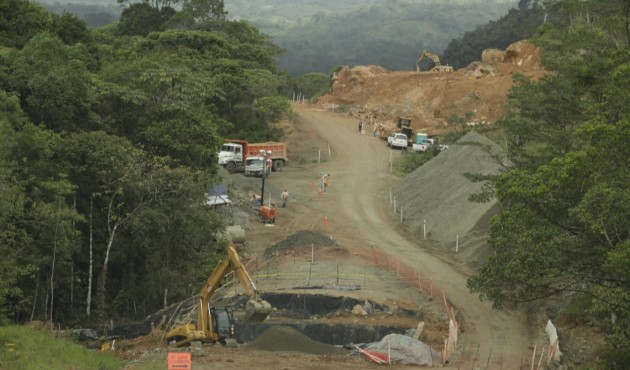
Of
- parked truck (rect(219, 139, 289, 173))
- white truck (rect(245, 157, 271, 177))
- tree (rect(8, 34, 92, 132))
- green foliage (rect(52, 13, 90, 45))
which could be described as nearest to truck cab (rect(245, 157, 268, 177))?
white truck (rect(245, 157, 271, 177))

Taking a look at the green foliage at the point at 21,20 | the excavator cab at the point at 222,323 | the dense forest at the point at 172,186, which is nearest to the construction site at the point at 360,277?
the excavator cab at the point at 222,323

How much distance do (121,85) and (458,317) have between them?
21895 mm

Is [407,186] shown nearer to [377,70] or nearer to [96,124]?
[96,124]

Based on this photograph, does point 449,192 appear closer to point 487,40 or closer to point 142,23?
point 142,23

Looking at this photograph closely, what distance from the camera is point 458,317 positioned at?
1225 inches

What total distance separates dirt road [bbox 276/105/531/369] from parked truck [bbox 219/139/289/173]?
6.42 ft

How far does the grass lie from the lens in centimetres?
2300

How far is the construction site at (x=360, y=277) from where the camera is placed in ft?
85.6

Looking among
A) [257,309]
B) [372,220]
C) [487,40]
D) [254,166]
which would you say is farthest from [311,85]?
[257,309]

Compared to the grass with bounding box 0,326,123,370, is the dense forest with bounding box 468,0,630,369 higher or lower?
higher

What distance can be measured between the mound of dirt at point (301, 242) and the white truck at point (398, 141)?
3072 centimetres

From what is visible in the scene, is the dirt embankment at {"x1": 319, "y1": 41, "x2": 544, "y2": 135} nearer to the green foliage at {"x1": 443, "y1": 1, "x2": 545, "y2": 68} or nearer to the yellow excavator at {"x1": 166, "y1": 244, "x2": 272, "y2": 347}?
the yellow excavator at {"x1": 166, "y1": 244, "x2": 272, "y2": 347}

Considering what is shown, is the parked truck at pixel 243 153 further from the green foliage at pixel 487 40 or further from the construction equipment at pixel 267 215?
the green foliage at pixel 487 40

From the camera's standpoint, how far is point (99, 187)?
116ft
